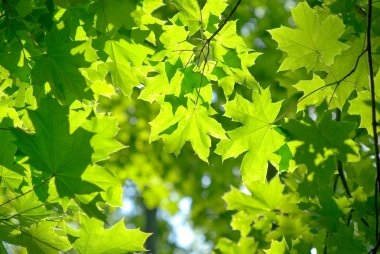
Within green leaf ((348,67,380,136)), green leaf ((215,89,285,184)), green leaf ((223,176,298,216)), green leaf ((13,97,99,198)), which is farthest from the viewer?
green leaf ((223,176,298,216))

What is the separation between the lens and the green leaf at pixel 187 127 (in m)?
1.66

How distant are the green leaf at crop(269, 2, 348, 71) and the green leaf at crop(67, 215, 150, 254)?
768 mm

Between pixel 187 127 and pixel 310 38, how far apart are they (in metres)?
0.52

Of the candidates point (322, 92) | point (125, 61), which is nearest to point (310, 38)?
point (322, 92)

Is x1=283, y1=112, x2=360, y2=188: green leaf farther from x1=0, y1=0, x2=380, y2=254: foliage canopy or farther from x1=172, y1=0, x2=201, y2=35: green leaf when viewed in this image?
x1=172, y1=0, x2=201, y2=35: green leaf

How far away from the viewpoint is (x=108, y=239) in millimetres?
1439

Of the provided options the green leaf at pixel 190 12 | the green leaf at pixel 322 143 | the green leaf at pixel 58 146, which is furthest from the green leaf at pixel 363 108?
the green leaf at pixel 58 146

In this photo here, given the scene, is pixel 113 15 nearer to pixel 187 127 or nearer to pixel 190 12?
pixel 190 12

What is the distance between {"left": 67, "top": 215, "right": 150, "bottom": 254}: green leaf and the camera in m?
1.44

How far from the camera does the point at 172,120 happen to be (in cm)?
168

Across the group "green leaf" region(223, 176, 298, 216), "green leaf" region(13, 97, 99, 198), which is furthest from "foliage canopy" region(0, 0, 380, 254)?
"green leaf" region(223, 176, 298, 216)

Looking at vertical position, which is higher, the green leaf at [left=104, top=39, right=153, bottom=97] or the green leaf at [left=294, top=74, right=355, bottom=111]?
the green leaf at [left=104, top=39, right=153, bottom=97]

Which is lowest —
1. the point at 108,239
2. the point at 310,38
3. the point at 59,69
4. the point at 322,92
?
the point at 108,239

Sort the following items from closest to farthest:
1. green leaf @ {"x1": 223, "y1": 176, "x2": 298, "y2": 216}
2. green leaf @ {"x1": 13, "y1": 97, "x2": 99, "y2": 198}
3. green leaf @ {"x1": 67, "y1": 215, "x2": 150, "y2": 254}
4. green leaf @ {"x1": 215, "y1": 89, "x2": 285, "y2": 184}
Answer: green leaf @ {"x1": 13, "y1": 97, "x2": 99, "y2": 198} < green leaf @ {"x1": 67, "y1": 215, "x2": 150, "y2": 254} < green leaf @ {"x1": 215, "y1": 89, "x2": 285, "y2": 184} < green leaf @ {"x1": 223, "y1": 176, "x2": 298, "y2": 216}
